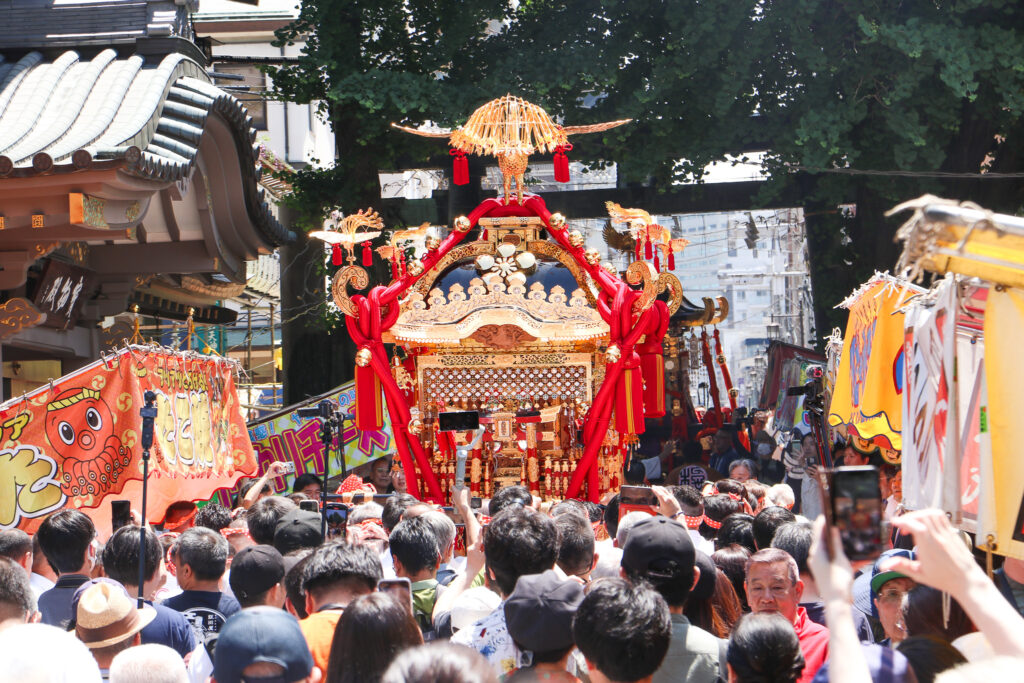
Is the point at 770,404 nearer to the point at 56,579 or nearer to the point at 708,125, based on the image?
the point at 708,125

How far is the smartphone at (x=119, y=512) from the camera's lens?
7.22 metres

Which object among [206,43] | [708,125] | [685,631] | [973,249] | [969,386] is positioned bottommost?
[685,631]

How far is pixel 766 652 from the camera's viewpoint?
3.18 m

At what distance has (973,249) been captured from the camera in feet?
10.8

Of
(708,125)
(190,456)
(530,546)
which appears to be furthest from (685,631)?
(708,125)

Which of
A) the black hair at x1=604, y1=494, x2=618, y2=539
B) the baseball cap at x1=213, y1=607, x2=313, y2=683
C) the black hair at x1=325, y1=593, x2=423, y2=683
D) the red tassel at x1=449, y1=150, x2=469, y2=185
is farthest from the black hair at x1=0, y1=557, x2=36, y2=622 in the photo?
the red tassel at x1=449, y1=150, x2=469, y2=185

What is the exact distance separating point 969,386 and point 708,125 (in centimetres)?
1063

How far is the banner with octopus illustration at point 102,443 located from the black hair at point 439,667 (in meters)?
4.80

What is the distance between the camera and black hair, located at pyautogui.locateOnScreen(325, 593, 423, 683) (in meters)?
3.21

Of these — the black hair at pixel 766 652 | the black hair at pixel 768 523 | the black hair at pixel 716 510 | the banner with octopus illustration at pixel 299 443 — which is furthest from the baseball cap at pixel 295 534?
the banner with octopus illustration at pixel 299 443

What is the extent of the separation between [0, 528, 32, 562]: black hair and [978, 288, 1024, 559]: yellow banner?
13.3 feet

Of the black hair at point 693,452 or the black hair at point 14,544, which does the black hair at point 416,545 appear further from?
the black hair at point 693,452

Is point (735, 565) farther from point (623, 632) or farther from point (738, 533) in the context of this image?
point (623, 632)

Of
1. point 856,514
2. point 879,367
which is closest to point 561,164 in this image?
point 879,367
